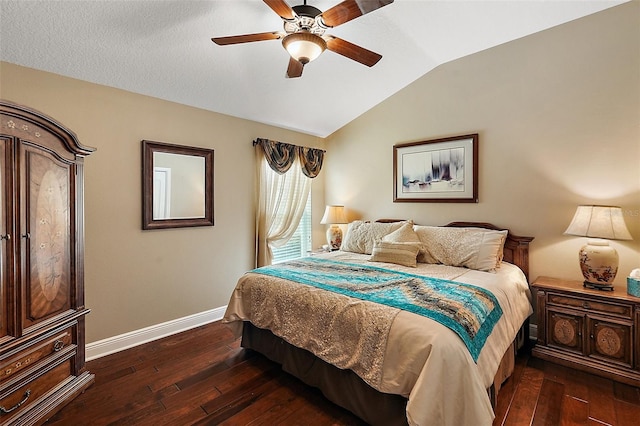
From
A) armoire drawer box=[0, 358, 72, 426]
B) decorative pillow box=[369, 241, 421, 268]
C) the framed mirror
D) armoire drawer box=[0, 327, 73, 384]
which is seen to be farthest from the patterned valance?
armoire drawer box=[0, 358, 72, 426]

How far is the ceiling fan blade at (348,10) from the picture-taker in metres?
1.71

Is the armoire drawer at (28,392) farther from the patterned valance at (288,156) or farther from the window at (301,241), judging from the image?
the patterned valance at (288,156)

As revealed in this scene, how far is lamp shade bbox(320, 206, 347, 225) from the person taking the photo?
4383mm

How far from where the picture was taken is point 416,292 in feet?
6.89

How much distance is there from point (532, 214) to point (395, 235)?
139 centimetres

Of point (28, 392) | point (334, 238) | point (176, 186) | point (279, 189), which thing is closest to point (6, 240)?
point (28, 392)

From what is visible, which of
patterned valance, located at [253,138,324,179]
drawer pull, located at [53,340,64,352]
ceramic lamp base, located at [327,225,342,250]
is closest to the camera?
drawer pull, located at [53,340,64,352]

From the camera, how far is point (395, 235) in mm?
3400

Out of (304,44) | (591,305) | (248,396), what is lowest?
(248,396)

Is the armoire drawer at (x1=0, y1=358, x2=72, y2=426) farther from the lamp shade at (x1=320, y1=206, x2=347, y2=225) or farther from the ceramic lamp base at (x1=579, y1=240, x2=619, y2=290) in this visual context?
the ceramic lamp base at (x1=579, y1=240, x2=619, y2=290)

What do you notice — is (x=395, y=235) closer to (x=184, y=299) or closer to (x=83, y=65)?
(x=184, y=299)

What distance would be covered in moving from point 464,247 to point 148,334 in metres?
3.36

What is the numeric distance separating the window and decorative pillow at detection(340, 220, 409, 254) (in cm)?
103

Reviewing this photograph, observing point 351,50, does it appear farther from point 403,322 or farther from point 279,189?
point 279,189
